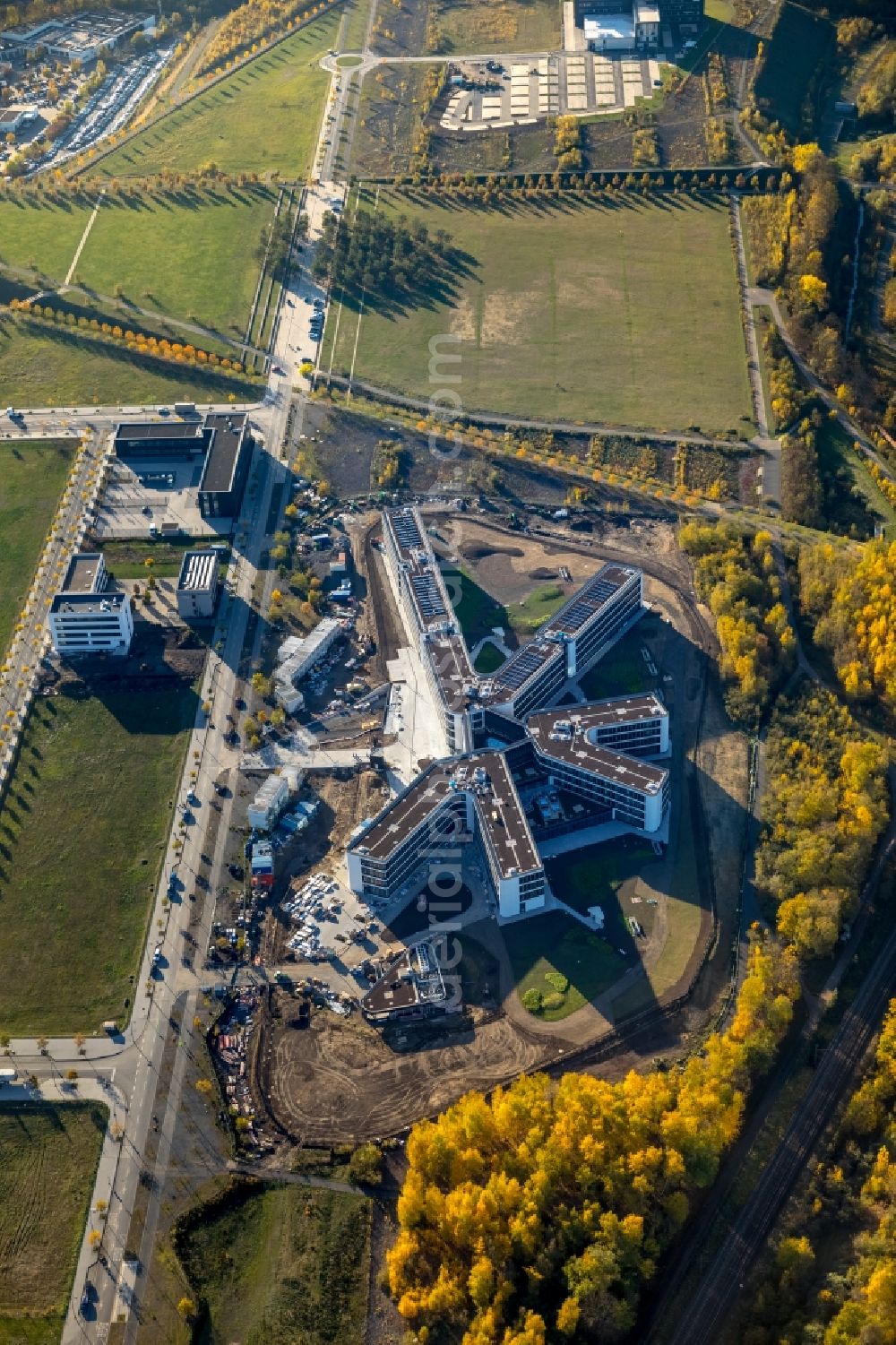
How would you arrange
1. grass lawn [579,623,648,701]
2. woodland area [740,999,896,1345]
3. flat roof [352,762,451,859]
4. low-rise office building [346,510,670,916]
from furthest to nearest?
grass lawn [579,623,648,701], low-rise office building [346,510,670,916], flat roof [352,762,451,859], woodland area [740,999,896,1345]

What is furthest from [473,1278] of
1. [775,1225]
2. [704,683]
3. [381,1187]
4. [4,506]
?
[4,506]

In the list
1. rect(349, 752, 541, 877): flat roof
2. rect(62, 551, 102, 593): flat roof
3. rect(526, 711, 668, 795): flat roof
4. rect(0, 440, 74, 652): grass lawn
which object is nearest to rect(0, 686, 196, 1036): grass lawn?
rect(62, 551, 102, 593): flat roof

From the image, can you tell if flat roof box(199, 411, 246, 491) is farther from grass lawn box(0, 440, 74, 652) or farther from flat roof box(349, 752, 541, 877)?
flat roof box(349, 752, 541, 877)

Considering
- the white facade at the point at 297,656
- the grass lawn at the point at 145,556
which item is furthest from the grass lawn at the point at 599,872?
the grass lawn at the point at 145,556

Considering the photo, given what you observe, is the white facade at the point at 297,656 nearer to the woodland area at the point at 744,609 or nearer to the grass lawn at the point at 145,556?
the grass lawn at the point at 145,556

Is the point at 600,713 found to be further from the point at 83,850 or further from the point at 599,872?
the point at 83,850
